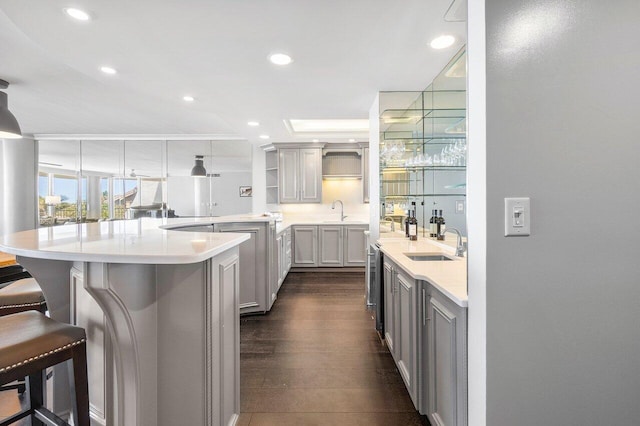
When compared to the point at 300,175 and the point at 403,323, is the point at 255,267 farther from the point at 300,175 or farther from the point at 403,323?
the point at 300,175

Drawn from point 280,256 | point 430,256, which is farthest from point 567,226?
point 280,256

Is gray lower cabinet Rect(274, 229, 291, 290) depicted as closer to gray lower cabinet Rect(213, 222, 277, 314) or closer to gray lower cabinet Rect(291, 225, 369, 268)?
gray lower cabinet Rect(213, 222, 277, 314)

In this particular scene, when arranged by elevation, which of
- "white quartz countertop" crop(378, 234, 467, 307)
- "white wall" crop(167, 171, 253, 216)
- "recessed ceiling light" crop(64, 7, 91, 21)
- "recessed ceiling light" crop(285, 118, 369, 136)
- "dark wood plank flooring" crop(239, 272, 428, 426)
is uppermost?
"recessed ceiling light" crop(285, 118, 369, 136)

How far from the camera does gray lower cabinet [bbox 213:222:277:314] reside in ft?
10.4

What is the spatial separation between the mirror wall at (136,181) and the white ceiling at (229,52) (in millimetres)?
1914

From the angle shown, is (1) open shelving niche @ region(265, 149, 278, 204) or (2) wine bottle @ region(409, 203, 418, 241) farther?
(1) open shelving niche @ region(265, 149, 278, 204)

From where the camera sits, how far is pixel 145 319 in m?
1.25

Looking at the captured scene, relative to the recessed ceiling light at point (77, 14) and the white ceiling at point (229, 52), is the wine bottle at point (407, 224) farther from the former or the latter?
the recessed ceiling light at point (77, 14)

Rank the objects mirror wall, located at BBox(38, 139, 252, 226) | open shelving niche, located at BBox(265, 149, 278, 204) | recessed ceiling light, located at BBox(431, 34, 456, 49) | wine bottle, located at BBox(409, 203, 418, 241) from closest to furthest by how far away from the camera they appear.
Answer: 1. recessed ceiling light, located at BBox(431, 34, 456, 49)
2. wine bottle, located at BBox(409, 203, 418, 241)
3. mirror wall, located at BBox(38, 139, 252, 226)
4. open shelving niche, located at BBox(265, 149, 278, 204)

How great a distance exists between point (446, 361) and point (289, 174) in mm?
4584

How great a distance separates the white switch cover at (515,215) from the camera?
38.7 inches

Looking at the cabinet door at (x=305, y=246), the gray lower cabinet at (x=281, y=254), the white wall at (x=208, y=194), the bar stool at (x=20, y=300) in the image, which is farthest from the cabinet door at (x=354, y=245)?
the bar stool at (x=20, y=300)

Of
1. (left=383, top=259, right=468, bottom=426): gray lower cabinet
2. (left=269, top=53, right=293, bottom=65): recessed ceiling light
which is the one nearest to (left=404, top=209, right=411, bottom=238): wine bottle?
(left=383, top=259, right=468, bottom=426): gray lower cabinet

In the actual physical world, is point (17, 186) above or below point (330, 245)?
above
